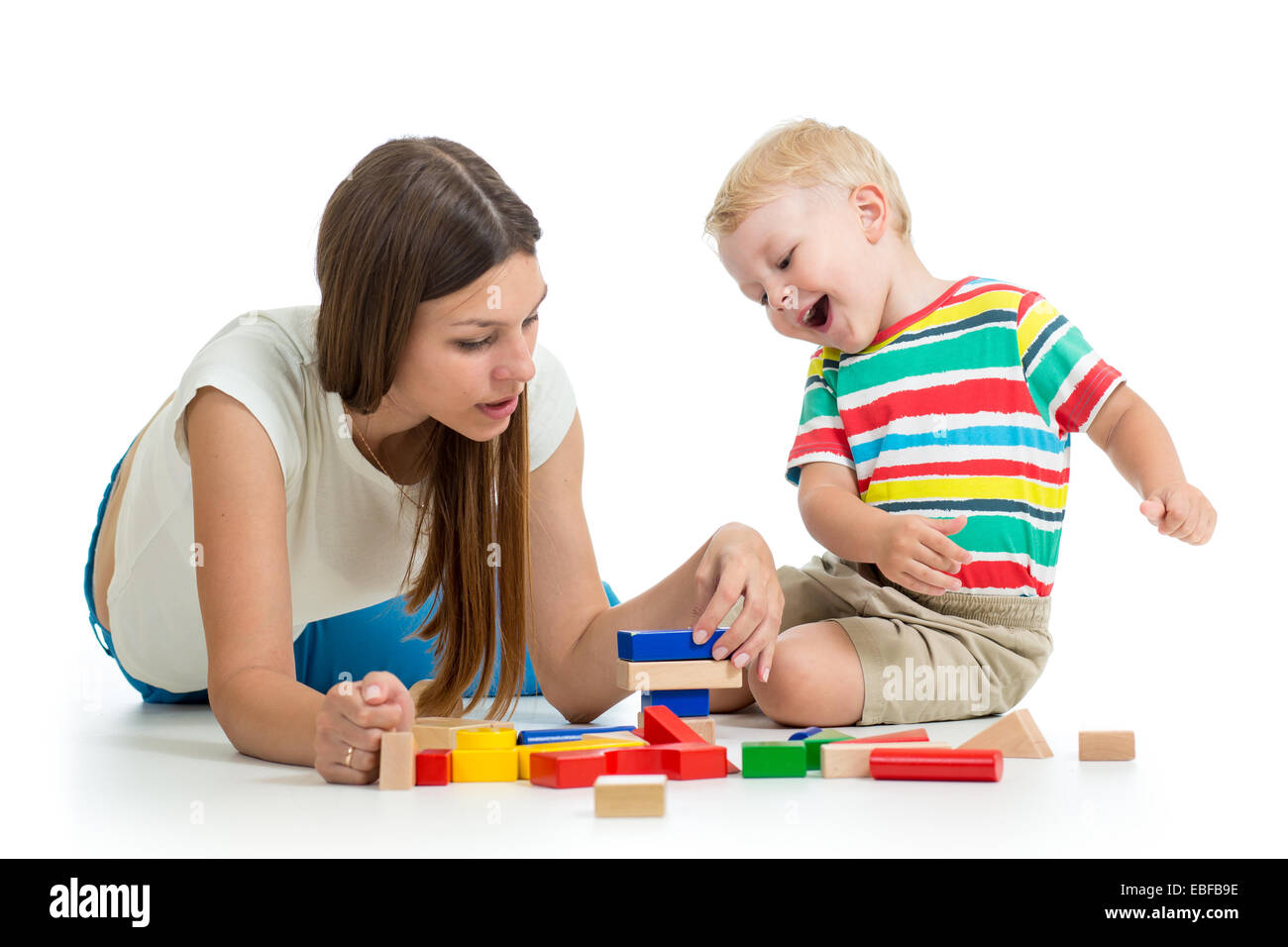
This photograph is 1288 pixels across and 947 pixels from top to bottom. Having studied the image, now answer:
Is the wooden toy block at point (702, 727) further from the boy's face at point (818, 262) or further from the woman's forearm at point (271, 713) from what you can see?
the boy's face at point (818, 262)

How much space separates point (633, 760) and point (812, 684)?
0.41m

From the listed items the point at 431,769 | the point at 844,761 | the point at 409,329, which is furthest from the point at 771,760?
the point at 409,329

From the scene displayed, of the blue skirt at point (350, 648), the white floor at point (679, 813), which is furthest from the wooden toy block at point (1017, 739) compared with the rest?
the blue skirt at point (350, 648)

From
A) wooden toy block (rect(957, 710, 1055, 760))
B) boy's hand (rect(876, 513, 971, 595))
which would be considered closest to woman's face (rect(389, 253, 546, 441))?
boy's hand (rect(876, 513, 971, 595))

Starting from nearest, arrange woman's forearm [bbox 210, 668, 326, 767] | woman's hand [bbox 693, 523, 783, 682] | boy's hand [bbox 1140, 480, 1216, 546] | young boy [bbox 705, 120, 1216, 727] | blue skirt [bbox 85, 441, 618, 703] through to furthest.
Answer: woman's forearm [bbox 210, 668, 326, 767], woman's hand [bbox 693, 523, 783, 682], boy's hand [bbox 1140, 480, 1216, 546], young boy [bbox 705, 120, 1216, 727], blue skirt [bbox 85, 441, 618, 703]

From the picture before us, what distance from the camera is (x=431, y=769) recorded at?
3.70 ft

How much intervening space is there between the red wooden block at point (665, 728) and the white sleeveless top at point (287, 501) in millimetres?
444

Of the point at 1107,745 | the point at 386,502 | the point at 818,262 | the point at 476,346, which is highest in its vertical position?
the point at 818,262

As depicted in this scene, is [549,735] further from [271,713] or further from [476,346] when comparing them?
[476,346]

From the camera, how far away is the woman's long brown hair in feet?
4.24

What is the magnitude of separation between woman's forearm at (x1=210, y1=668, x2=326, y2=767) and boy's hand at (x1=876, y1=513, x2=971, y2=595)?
2.24 ft

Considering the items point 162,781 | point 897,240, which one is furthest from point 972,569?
point 162,781

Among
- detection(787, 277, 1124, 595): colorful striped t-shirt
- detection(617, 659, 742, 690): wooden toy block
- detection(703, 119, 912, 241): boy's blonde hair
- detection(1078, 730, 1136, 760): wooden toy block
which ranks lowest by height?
detection(1078, 730, 1136, 760): wooden toy block

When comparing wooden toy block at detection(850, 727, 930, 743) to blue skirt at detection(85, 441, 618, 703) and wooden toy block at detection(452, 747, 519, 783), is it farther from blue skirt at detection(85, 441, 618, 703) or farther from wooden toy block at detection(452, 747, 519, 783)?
blue skirt at detection(85, 441, 618, 703)
